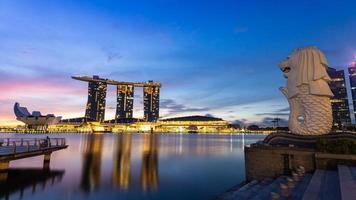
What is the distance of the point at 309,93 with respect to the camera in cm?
2028

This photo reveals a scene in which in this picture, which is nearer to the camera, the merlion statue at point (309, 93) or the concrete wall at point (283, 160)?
the concrete wall at point (283, 160)

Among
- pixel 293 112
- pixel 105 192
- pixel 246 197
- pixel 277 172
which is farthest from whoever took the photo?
pixel 293 112

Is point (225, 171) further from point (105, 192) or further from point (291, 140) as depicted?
point (105, 192)

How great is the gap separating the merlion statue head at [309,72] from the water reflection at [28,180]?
21469mm

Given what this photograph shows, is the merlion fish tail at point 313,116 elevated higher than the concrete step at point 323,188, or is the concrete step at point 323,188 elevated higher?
the merlion fish tail at point 313,116

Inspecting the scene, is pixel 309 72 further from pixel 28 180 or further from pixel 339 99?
pixel 339 99

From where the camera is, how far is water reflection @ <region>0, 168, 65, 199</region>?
51.1ft

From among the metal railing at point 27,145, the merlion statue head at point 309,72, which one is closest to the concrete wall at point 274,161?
the merlion statue head at point 309,72

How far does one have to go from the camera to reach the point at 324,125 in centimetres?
1967

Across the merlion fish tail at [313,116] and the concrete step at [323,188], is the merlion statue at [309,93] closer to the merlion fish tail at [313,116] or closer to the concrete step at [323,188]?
the merlion fish tail at [313,116]

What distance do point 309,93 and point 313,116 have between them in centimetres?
195

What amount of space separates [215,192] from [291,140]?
8146 mm

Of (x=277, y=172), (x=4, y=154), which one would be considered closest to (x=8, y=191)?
(x=4, y=154)

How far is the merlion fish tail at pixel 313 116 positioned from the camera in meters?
19.7
